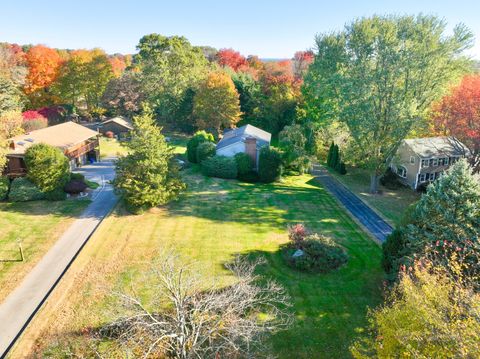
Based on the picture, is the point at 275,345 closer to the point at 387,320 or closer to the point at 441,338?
the point at 387,320

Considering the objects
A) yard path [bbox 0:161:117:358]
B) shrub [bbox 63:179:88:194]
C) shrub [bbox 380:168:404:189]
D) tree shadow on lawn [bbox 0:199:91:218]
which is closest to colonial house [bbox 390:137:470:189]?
shrub [bbox 380:168:404:189]

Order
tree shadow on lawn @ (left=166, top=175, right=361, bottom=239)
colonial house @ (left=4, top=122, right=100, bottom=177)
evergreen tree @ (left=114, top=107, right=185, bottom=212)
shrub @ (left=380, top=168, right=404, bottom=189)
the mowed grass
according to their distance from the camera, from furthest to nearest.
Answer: shrub @ (left=380, top=168, right=404, bottom=189), colonial house @ (left=4, top=122, right=100, bottom=177), tree shadow on lawn @ (left=166, top=175, right=361, bottom=239), evergreen tree @ (left=114, top=107, right=185, bottom=212), the mowed grass

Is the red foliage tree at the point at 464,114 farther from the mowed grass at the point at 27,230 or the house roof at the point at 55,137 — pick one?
the house roof at the point at 55,137

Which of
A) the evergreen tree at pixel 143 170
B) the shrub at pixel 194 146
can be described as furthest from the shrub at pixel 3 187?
the shrub at pixel 194 146

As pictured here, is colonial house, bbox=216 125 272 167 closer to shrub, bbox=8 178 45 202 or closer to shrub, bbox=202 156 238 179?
shrub, bbox=202 156 238 179

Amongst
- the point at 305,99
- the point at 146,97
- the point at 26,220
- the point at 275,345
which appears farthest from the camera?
the point at 146,97

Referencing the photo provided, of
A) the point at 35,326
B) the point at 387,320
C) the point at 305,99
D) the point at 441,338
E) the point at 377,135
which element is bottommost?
the point at 35,326

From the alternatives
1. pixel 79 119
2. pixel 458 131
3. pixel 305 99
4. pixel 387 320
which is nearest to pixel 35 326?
pixel 387 320
